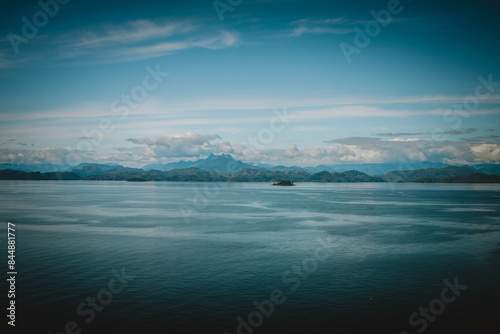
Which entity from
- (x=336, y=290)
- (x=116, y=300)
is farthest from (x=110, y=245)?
(x=336, y=290)

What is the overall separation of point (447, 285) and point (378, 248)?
1543 cm

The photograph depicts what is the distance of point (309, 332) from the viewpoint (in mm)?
20016

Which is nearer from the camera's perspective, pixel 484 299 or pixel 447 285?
pixel 484 299

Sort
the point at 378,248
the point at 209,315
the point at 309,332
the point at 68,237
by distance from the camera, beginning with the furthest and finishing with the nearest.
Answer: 1. the point at 68,237
2. the point at 378,248
3. the point at 209,315
4. the point at 309,332

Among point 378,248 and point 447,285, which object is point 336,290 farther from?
point 378,248

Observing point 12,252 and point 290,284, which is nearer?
point 290,284

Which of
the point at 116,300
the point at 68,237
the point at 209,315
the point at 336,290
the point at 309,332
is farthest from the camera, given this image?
the point at 68,237

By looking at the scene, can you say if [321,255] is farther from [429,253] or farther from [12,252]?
[12,252]

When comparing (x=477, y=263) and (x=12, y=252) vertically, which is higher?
(x=12, y=252)

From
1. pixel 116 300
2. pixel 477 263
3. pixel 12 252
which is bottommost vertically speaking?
pixel 477 263

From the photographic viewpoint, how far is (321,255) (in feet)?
131

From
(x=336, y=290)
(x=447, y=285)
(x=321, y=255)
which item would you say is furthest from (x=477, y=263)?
(x=336, y=290)

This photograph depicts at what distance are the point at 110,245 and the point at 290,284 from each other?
27869 mm

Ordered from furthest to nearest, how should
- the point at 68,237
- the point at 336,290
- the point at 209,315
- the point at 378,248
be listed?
1. the point at 68,237
2. the point at 378,248
3. the point at 336,290
4. the point at 209,315
